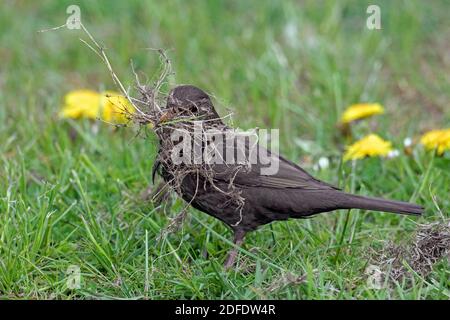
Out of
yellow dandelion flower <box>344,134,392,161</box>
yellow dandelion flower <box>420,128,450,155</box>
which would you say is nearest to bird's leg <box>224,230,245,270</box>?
yellow dandelion flower <box>344,134,392,161</box>

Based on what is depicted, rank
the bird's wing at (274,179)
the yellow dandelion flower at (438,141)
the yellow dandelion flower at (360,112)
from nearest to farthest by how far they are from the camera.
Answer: the bird's wing at (274,179), the yellow dandelion flower at (438,141), the yellow dandelion flower at (360,112)

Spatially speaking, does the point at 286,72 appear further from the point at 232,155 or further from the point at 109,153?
the point at 232,155

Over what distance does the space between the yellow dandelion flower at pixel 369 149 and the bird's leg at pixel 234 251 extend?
4.24 ft

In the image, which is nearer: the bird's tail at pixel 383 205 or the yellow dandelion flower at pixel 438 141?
the bird's tail at pixel 383 205

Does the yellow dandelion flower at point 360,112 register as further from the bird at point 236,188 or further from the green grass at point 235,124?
the bird at point 236,188

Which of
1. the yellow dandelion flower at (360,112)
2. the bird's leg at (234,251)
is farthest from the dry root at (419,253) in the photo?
the yellow dandelion flower at (360,112)

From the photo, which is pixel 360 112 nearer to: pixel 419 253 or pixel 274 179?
pixel 274 179

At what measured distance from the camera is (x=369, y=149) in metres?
5.69

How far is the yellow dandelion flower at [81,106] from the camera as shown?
21.2ft

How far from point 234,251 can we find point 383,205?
0.81 meters

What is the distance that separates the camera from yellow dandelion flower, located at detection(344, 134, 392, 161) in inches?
224

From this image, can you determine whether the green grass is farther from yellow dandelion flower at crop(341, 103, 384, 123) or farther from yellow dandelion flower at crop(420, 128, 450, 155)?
yellow dandelion flower at crop(341, 103, 384, 123)

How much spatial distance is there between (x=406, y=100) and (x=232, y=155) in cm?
293

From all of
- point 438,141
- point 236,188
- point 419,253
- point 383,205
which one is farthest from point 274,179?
point 438,141
